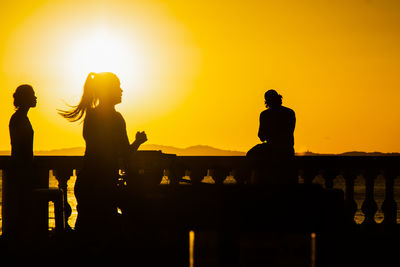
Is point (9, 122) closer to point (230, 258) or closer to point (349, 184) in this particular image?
point (230, 258)

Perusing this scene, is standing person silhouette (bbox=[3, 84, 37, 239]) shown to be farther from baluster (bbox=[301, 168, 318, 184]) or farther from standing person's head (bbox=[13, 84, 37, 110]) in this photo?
baluster (bbox=[301, 168, 318, 184])

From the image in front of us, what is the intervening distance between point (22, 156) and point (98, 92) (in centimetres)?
215

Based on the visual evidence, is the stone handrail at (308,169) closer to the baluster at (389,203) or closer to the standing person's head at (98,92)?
the baluster at (389,203)

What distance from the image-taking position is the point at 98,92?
537cm

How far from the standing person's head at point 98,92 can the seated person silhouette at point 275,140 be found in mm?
3267

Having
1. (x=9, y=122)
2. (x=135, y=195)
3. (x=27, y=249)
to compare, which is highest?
(x=9, y=122)

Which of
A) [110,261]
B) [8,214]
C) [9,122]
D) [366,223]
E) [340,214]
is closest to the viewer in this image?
[340,214]

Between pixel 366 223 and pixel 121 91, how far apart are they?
4.49 m

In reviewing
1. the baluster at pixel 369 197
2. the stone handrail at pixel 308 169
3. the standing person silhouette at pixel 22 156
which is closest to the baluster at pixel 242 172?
the stone handrail at pixel 308 169

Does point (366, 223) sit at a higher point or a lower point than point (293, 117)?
lower

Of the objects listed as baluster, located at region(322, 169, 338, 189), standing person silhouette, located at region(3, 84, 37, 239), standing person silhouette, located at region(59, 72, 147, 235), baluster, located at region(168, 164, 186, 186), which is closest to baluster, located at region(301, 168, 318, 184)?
baluster, located at region(322, 169, 338, 189)

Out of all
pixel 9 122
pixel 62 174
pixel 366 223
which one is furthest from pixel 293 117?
pixel 9 122

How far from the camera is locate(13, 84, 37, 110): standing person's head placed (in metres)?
7.03

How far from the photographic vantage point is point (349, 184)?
8.13 meters
